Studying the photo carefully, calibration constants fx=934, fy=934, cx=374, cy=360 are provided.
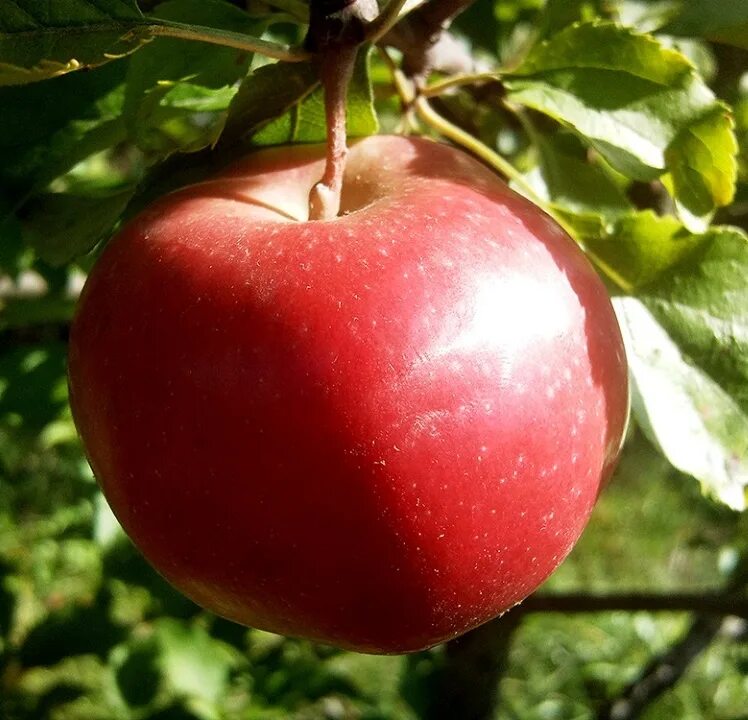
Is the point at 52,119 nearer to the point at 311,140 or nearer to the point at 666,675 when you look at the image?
the point at 311,140

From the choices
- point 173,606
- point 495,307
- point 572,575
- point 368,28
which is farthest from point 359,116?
point 572,575

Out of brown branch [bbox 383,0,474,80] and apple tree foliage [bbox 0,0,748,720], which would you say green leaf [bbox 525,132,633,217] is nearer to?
apple tree foliage [bbox 0,0,748,720]

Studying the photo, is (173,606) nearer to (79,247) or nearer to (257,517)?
(79,247)

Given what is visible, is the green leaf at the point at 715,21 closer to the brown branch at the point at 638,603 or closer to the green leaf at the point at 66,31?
the green leaf at the point at 66,31

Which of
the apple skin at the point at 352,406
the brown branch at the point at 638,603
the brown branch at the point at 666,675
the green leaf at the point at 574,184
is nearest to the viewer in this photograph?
the apple skin at the point at 352,406

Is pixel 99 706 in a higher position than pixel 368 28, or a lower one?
lower

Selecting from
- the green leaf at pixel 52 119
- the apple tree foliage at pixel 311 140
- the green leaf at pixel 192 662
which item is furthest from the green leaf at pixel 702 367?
the green leaf at pixel 192 662

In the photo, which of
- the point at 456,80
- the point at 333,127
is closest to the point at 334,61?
the point at 333,127

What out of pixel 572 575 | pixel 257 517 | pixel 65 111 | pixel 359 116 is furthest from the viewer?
pixel 572 575
